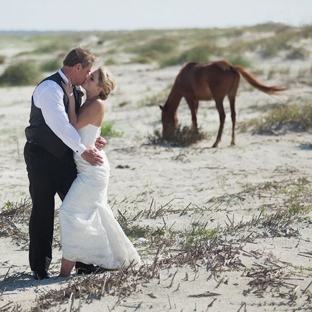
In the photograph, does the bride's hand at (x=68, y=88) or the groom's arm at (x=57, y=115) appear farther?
the bride's hand at (x=68, y=88)

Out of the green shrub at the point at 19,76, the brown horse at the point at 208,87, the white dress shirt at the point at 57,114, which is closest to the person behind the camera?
the white dress shirt at the point at 57,114

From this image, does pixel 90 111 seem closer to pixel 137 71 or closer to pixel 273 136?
pixel 273 136

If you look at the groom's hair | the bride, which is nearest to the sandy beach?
the bride

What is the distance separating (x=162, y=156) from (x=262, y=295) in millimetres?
6634

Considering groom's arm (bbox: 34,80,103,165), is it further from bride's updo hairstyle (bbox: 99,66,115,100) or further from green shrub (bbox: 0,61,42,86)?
green shrub (bbox: 0,61,42,86)

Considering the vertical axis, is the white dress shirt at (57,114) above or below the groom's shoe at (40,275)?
above

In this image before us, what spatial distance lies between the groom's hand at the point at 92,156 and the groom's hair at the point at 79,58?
0.59 metres

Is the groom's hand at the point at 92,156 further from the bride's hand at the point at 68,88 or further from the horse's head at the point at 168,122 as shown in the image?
the horse's head at the point at 168,122

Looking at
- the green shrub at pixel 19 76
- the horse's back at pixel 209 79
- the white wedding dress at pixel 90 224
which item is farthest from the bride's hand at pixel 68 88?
the green shrub at pixel 19 76

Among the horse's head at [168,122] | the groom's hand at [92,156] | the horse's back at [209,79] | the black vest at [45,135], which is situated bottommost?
the horse's head at [168,122]

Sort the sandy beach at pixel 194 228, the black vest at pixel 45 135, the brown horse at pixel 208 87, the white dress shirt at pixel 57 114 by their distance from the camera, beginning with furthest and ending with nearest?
the brown horse at pixel 208 87
the black vest at pixel 45 135
the white dress shirt at pixel 57 114
the sandy beach at pixel 194 228

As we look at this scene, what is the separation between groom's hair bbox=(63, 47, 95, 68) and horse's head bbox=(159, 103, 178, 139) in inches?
282

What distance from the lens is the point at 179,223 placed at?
7.63 metres

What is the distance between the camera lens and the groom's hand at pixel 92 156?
5812mm
